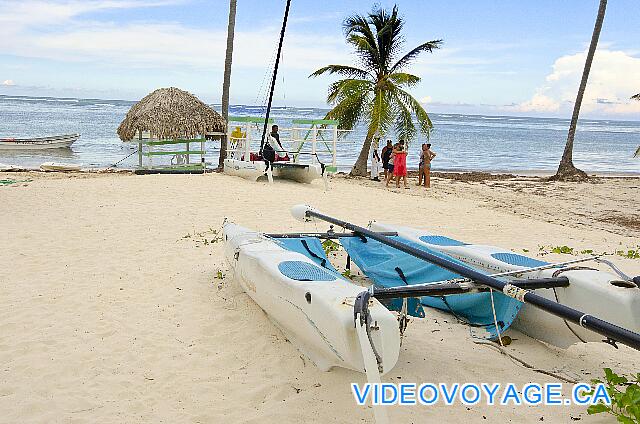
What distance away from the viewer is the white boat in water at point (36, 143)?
25.0 m

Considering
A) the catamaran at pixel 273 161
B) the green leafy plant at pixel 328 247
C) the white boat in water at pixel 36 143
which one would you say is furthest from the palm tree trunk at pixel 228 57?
the white boat in water at pixel 36 143

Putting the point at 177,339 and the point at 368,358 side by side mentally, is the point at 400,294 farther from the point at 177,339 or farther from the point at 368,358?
Answer: the point at 177,339

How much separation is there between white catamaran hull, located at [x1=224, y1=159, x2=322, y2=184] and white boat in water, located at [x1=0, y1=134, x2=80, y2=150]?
46.7ft

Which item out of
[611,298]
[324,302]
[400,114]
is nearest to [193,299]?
[324,302]

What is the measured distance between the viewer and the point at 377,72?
17562 mm

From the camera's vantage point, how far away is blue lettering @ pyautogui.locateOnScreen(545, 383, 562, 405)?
12.7ft

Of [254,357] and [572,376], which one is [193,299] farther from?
[572,376]

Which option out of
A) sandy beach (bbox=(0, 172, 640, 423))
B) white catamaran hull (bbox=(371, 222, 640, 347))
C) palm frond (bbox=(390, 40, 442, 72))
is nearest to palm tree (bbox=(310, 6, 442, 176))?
palm frond (bbox=(390, 40, 442, 72))

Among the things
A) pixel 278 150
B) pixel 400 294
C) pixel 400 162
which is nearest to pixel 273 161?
pixel 278 150

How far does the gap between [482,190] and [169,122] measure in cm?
880

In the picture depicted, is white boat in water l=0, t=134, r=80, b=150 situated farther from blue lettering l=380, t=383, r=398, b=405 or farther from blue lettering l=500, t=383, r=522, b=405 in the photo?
blue lettering l=500, t=383, r=522, b=405

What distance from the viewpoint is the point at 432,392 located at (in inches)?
154

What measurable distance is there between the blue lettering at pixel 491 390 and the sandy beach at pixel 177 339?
0.30 ft

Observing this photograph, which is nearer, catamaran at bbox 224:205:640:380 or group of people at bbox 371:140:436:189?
catamaran at bbox 224:205:640:380
